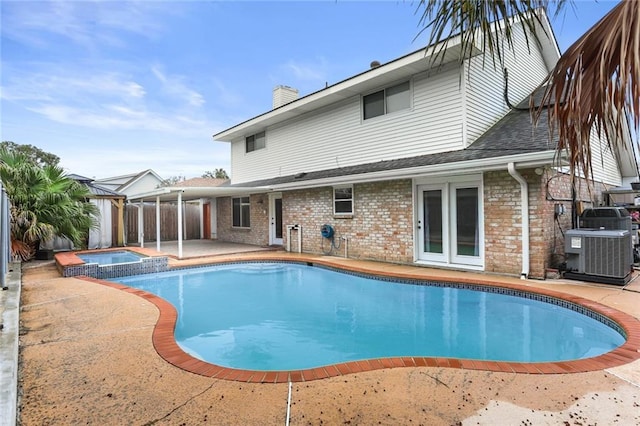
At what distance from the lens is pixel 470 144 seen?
335 inches

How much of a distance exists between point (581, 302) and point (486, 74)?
6.52 m

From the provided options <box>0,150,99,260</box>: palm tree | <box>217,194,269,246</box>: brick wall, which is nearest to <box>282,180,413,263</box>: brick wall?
<box>217,194,269,246</box>: brick wall

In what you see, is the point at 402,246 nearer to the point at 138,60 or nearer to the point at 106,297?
the point at 106,297

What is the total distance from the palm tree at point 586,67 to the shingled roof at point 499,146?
449 centimetres

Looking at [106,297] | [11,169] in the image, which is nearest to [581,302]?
[106,297]

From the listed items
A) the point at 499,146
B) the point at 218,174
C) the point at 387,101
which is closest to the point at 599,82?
the point at 499,146

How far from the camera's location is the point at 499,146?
25.0ft

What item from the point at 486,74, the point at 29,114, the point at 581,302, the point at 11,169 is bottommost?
the point at 581,302

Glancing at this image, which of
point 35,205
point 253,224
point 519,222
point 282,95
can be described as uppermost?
point 282,95

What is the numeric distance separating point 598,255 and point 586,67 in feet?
21.1

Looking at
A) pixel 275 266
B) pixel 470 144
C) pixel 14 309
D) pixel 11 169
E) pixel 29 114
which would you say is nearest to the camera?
pixel 14 309

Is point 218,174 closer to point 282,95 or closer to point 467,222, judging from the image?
point 282,95

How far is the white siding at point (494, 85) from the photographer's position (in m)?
8.66

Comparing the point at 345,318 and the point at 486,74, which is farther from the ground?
the point at 486,74
